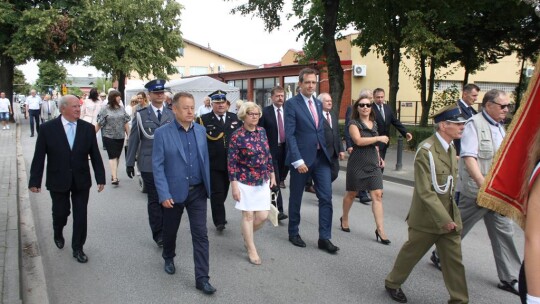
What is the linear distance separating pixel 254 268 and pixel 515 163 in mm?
3523

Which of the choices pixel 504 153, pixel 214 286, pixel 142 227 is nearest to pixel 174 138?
pixel 214 286

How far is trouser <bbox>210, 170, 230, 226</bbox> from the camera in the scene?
6.16m

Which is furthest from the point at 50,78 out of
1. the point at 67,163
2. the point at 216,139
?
the point at 67,163

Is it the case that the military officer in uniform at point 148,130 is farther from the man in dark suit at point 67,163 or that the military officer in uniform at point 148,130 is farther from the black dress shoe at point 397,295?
the black dress shoe at point 397,295

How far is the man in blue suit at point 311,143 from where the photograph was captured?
5395mm

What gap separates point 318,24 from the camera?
18.7 metres

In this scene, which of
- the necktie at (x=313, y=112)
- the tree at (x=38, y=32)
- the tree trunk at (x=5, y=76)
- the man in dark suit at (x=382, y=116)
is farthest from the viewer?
the tree trunk at (x=5, y=76)

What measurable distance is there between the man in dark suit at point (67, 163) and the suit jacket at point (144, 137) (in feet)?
2.54

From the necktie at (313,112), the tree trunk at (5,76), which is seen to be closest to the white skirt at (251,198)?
the necktie at (313,112)

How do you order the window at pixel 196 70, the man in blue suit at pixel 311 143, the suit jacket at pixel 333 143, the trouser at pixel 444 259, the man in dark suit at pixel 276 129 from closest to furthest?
1. the trouser at pixel 444 259
2. the man in blue suit at pixel 311 143
3. the suit jacket at pixel 333 143
4. the man in dark suit at pixel 276 129
5. the window at pixel 196 70

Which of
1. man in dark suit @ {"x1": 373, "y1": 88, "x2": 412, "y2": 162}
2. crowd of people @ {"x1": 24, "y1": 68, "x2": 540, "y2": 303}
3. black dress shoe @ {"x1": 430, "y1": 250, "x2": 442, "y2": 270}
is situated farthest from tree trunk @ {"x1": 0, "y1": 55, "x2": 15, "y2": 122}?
black dress shoe @ {"x1": 430, "y1": 250, "x2": 442, "y2": 270}

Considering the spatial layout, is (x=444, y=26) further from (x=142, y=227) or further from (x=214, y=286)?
(x=214, y=286)

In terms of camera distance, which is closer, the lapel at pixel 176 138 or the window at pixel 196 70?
the lapel at pixel 176 138

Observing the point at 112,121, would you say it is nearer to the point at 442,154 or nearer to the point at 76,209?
the point at 76,209
